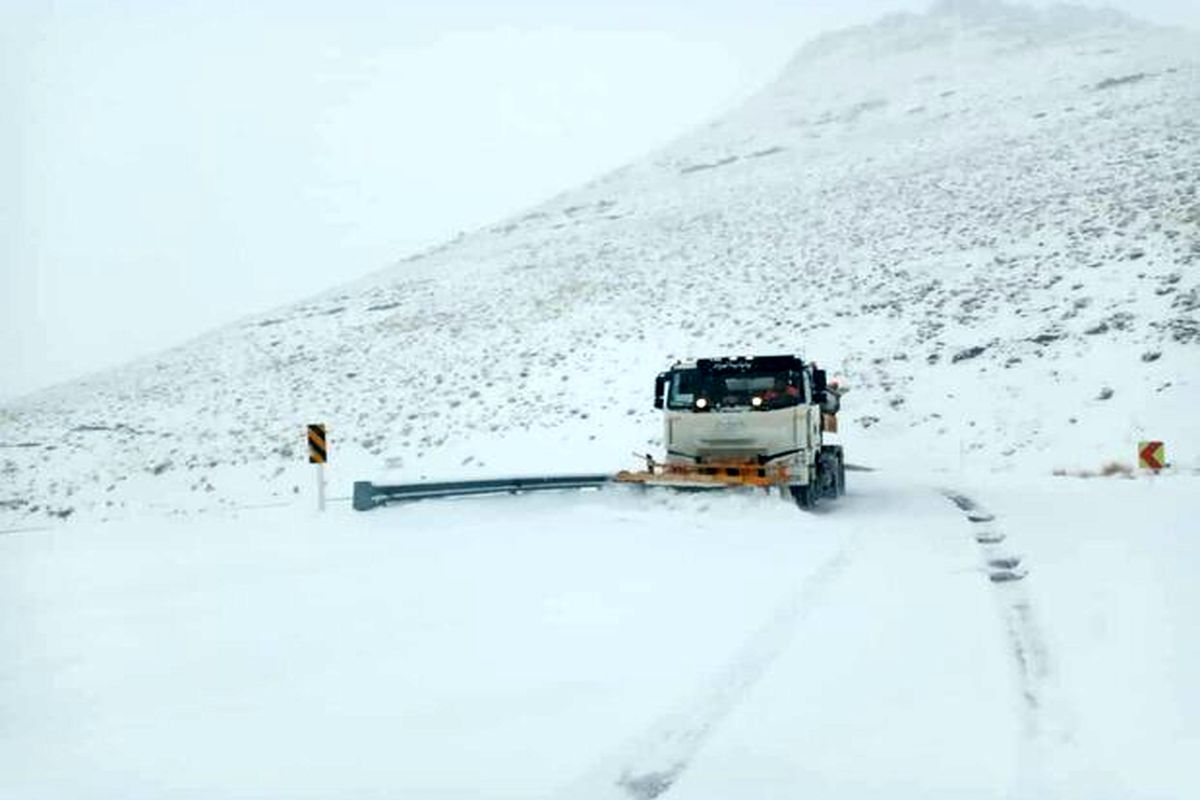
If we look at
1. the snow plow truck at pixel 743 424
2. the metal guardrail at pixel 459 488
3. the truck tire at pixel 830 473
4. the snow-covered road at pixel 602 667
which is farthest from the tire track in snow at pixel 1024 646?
the metal guardrail at pixel 459 488

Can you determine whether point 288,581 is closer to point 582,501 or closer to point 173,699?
point 173,699

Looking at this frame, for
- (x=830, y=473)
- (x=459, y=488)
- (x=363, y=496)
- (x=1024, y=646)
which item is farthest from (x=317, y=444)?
(x=1024, y=646)

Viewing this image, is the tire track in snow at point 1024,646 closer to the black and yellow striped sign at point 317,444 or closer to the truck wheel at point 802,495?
the truck wheel at point 802,495

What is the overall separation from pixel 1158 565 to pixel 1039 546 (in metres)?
1.52

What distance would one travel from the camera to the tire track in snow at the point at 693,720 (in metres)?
4.51

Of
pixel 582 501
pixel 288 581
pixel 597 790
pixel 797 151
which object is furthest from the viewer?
pixel 797 151

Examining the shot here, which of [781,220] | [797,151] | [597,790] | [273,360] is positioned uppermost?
[797,151]

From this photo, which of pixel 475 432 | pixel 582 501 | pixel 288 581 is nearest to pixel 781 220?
pixel 475 432

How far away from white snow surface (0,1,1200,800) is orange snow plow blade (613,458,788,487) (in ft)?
0.90

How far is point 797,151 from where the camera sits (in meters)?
55.9

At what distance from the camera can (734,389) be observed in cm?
1521

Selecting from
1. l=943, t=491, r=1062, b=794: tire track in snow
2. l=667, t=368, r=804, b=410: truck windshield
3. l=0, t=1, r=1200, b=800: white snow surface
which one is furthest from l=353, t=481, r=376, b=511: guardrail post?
l=943, t=491, r=1062, b=794: tire track in snow

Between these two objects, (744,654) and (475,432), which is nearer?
(744,654)

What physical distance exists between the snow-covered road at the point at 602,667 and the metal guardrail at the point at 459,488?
228cm
